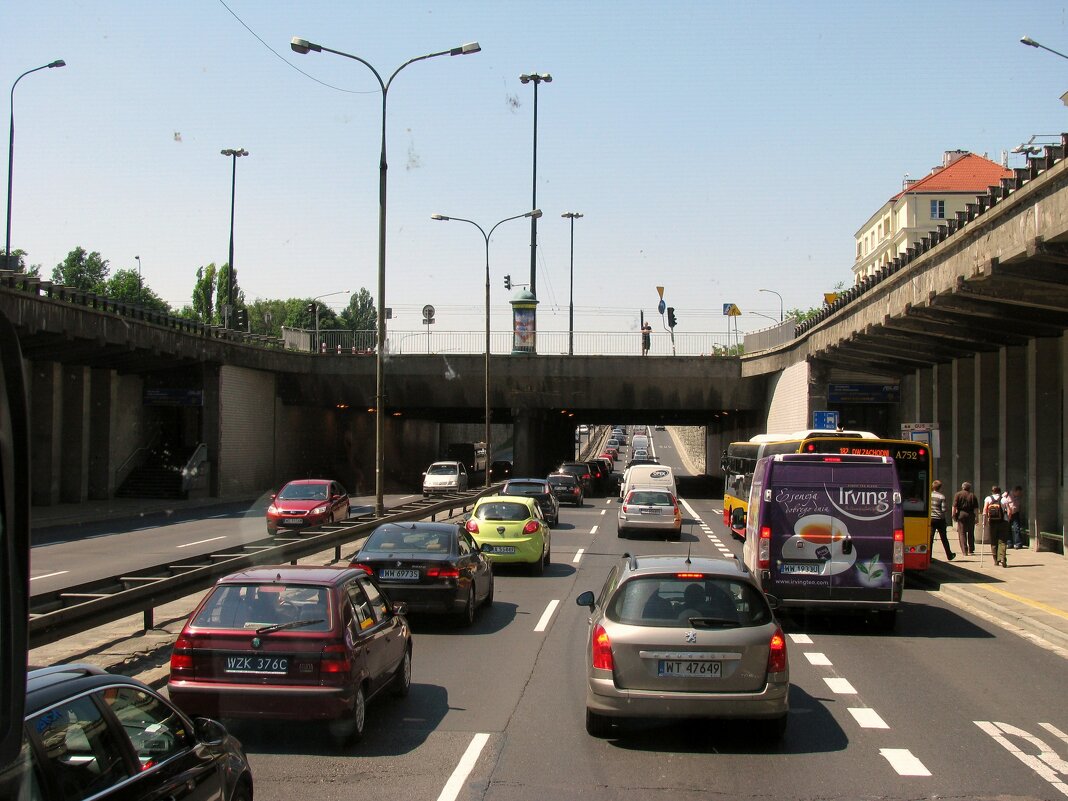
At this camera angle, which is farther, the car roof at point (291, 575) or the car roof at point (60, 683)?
the car roof at point (291, 575)

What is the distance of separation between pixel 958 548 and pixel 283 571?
896 inches

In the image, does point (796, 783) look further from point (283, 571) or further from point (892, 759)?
point (283, 571)

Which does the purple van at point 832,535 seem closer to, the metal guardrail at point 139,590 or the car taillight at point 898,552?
the car taillight at point 898,552

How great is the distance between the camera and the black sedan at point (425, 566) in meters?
14.0

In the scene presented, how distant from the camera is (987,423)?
Answer: 107 feet

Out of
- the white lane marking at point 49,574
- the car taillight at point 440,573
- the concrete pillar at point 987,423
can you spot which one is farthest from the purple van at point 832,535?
the concrete pillar at point 987,423

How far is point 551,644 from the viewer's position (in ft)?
43.9

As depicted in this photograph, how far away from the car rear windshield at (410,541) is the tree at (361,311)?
143 m

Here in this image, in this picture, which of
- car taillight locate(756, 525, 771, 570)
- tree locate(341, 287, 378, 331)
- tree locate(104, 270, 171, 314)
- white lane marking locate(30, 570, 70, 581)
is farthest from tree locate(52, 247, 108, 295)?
car taillight locate(756, 525, 771, 570)

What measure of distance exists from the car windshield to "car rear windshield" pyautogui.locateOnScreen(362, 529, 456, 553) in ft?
54.6

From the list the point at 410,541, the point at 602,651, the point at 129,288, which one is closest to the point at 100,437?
the point at 410,541

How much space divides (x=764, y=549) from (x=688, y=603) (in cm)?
620

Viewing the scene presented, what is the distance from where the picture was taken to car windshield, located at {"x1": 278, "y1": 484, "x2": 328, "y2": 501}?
3092 cm

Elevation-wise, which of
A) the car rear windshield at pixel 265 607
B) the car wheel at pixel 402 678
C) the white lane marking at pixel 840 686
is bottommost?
the white lane marking at pixel 840 686
